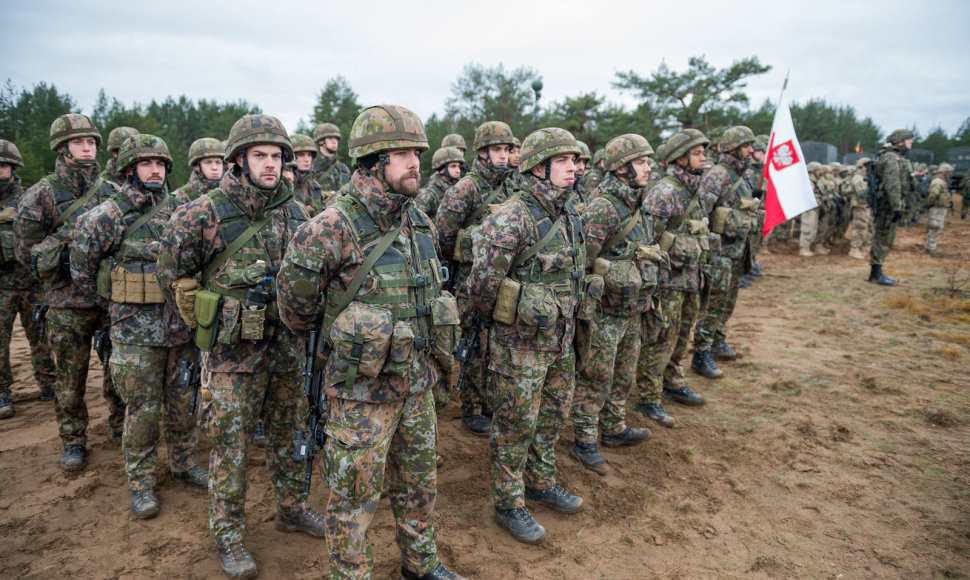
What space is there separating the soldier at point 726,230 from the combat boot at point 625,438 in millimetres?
2276

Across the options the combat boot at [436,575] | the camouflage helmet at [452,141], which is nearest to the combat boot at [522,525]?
the combat boot at [436,575]

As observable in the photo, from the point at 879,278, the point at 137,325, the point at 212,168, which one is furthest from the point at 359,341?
the point at 879,278

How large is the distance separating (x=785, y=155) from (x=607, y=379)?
17.5ft

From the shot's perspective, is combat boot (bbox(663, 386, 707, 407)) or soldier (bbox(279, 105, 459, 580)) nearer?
soldier (bbox(279, 105, 459, 580))

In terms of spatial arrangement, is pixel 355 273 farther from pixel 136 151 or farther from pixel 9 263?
pixel 9 263

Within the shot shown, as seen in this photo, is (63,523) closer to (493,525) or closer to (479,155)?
(493,525)

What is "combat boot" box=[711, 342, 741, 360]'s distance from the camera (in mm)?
8289

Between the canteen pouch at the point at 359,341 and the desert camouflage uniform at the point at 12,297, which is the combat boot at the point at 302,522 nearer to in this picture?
the canteen pouch at the point at 359,341

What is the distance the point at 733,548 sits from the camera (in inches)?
165

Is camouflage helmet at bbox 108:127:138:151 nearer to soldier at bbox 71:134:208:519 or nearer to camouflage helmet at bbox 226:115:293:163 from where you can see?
soldier at bbox 71:134:208:519

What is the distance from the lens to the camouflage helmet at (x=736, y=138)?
7.84 metres

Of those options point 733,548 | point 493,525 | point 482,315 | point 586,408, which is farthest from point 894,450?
point 482,315

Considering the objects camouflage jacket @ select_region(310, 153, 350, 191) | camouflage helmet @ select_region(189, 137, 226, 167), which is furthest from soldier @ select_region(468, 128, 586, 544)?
camouflage jacket @ select_region(310, 153, 350, 191)

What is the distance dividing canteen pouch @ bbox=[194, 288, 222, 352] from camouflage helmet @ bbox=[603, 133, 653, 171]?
3714 millimetres
